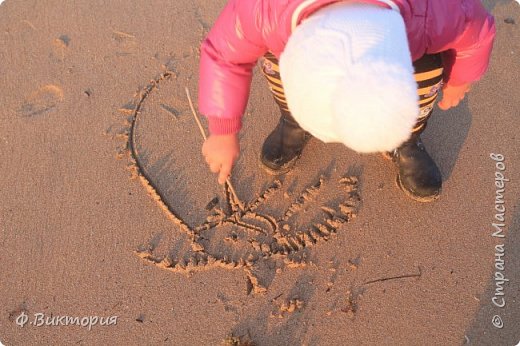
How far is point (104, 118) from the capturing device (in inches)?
65.7

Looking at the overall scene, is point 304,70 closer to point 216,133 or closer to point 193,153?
point 216,133

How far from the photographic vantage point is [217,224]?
1471mm

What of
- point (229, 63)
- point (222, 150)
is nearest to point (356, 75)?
point (229, 63)

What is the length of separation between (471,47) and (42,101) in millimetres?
1359

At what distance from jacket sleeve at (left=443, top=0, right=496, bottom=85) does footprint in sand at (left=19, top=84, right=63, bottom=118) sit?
125 centimetres

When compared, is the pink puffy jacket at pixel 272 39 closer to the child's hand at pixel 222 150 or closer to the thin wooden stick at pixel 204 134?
the child's hand at pixel 222 150

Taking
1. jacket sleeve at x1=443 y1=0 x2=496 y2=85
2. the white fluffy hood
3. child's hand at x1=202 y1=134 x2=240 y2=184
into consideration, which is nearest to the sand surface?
child's hand at x1=202 y1=134 x2=240 y2=184

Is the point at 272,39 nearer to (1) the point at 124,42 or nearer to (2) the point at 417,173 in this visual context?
(2) the point at 417,173

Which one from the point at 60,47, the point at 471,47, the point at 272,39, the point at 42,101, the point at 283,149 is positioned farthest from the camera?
the point at 60,47

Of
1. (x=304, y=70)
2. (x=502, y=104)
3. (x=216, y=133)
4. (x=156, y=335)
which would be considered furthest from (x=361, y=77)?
(x=502, y=104)

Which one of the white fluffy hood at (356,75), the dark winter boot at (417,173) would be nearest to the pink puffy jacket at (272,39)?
the white fluffy hood at (356,75)

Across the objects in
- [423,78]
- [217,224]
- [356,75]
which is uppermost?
[356,75]

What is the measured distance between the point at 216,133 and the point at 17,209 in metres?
0.71

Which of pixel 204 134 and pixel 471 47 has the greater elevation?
pixel 471 47
